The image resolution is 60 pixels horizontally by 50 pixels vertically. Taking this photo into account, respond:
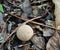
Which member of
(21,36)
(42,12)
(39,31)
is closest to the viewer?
(21,36)

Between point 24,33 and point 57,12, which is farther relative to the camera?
point 57,12

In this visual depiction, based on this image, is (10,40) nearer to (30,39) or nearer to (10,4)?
(30,39)

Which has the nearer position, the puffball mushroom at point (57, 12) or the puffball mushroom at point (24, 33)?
the puffball mushroom at point (24, 33)

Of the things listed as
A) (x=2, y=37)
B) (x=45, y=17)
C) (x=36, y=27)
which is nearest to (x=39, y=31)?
(x=36, y=27)

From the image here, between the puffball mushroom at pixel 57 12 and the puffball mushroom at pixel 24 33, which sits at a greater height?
the puffball mushroom at pixel 57 12

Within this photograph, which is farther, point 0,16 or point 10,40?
point 0,16

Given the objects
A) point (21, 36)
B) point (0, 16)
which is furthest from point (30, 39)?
point (0, 16)

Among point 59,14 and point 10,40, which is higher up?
point 59,14

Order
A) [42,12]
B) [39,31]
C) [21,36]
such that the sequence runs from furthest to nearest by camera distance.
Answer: [42,12] < [39,31] < [21,36]
